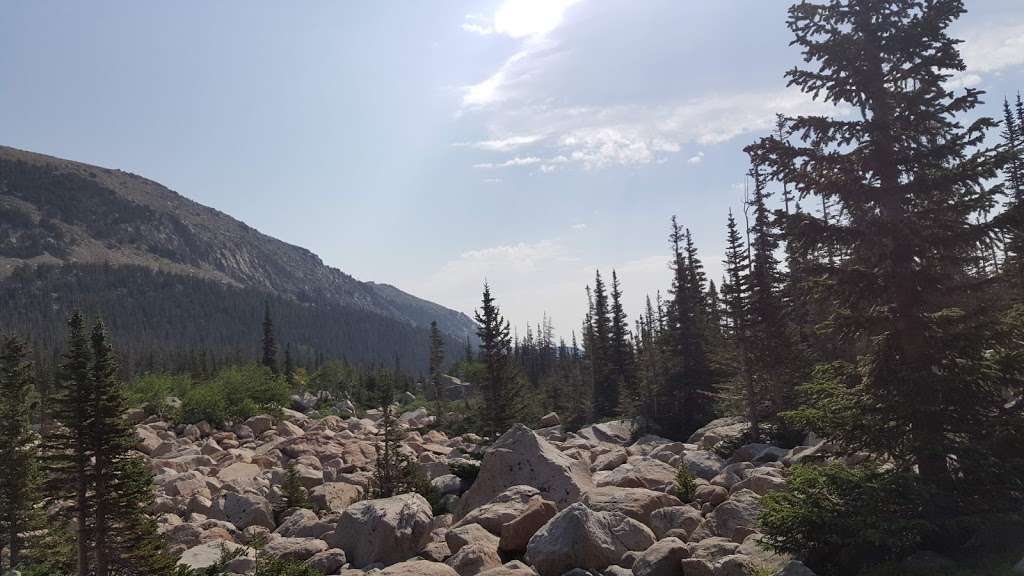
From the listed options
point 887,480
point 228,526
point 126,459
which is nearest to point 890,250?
point 887,480

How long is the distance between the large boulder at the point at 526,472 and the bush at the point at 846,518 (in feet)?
26.0

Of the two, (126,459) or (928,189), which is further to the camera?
(126,459)

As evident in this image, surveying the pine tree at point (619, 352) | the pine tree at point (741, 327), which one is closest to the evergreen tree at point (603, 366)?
the pine tree at point (619, 352)

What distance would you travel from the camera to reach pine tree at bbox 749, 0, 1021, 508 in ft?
32.4

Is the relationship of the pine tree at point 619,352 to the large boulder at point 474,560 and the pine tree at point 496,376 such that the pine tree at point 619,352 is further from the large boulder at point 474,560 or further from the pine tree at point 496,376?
the large boulder at point 474,560

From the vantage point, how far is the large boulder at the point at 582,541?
40.1 feet

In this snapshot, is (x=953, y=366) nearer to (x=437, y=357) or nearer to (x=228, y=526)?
(x=228, y=526)

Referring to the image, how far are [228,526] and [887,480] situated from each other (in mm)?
Result: 19740

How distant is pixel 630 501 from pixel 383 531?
6170 millimetres

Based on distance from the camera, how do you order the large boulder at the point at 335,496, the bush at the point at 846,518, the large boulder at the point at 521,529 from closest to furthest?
the bush at the point at 846,518 < the large boulder at the point at 521,529 < the large boulder at the point at 335,496

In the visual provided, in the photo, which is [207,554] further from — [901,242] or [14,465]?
[901,242]

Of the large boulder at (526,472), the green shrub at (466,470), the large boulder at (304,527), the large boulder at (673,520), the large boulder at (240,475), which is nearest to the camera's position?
the large boulder at (673,520)

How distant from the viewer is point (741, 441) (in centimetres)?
2812

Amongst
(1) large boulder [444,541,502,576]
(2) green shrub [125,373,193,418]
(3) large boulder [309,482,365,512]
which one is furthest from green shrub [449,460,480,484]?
(2) green shrub [125,373,193,418]
